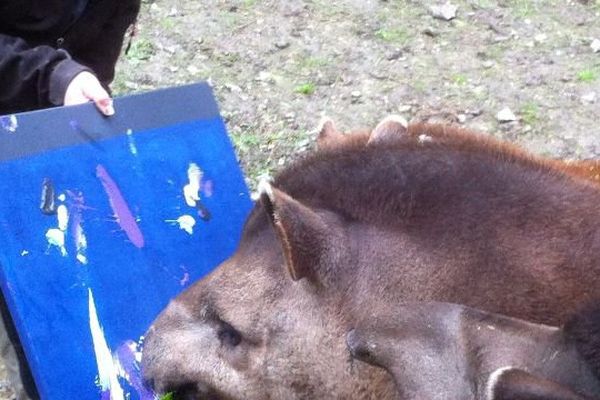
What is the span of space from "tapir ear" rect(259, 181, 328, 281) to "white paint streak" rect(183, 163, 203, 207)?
0.97 metres

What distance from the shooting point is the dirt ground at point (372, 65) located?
238 inches

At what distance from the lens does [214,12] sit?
710 centimetres

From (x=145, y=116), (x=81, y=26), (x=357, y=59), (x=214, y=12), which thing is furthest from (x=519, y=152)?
(x=214, y=12)

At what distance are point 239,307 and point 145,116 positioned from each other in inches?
38.2

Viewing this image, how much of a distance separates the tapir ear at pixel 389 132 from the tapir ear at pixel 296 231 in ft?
1.07

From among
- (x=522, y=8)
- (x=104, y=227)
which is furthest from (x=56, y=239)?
(x=522, y=8)

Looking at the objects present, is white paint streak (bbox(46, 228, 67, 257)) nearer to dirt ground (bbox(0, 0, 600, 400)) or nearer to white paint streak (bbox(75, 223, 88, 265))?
white paint streak (bbox(75, 223, 88, 265))

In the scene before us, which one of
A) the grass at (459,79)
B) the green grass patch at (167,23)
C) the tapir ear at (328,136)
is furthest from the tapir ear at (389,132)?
the green grass patch at (167,23)

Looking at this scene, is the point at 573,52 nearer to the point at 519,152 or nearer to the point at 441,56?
the point at 441,56

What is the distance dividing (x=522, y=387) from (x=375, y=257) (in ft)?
2.31

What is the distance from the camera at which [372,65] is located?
661cm

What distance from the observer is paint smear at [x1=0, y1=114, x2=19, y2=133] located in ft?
10.3

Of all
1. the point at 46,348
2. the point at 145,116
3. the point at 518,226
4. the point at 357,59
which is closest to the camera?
the point at 518,226

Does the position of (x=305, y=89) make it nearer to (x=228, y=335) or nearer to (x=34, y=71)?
(x=34, y=71)
